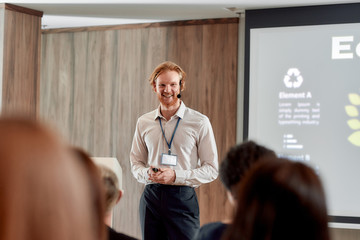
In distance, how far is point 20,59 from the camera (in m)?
4.95

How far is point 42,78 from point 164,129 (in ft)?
9.82

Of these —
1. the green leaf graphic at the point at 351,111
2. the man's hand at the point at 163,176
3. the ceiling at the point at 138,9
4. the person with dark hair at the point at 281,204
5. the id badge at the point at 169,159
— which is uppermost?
the ceiling at the point at 138,9

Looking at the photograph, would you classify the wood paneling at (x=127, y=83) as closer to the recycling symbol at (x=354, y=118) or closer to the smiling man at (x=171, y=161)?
the recycling symbol at (x=354, y=118)

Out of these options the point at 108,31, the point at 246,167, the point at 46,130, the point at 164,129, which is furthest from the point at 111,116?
the point at 46,130

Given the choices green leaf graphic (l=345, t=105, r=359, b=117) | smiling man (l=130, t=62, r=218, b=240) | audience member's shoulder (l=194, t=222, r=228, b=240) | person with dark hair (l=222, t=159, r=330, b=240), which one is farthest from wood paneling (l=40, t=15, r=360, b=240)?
person with dark hair (l=222, t=159, r=330, b=240)

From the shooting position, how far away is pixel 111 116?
18.6 feet

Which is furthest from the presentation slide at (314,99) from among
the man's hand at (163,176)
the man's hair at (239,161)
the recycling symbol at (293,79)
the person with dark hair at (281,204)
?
the person with dark hair at (281,204)

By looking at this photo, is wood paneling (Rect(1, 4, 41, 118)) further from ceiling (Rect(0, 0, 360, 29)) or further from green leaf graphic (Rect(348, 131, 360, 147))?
green leaf graphic (Rect(348, 131, 360, 147))

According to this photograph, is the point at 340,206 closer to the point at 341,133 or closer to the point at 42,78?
the point at 341,133

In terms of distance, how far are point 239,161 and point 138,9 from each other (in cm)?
336

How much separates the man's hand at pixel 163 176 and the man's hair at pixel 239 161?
1.39 meters

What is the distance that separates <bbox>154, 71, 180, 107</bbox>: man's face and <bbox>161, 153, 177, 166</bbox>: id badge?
0.38 m

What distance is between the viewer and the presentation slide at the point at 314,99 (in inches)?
169

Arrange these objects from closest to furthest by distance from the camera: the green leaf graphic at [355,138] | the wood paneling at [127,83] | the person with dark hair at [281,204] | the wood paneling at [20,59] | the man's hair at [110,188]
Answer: the person with dark hair at [281,204], the man's hair at [110,188], the green leaf graphic at [355,138], the wood paneling at [20,59], the wood paneling at [127,83]
